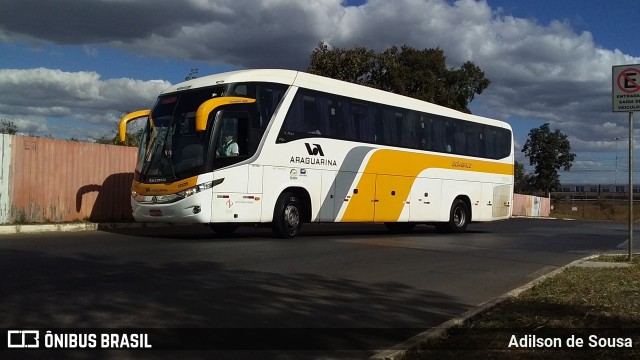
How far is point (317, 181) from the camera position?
15188 mm

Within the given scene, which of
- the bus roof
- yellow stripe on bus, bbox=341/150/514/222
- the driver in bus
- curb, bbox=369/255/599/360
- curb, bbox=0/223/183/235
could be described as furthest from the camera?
yellow stripe on bus, bbox=341/150/514/222

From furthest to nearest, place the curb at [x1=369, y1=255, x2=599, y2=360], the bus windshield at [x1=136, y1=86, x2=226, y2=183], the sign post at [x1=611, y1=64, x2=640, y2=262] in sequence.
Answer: the bus windshield at [x1=136, y1=86, x2=226, y2=183] < the sign post at [x1=611, y1=64, x2=640, y2=262] < the curb at [x1=369, y1=255, x2=599, y2=360]

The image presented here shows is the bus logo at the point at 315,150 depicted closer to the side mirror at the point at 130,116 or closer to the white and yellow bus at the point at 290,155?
the white and yellow bus at the point at 290,155

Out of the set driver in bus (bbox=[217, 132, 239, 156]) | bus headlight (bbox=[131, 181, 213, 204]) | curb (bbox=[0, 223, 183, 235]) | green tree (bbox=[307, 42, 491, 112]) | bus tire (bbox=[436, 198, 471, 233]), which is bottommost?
curb (bbox=[0, 223, 183, 235])

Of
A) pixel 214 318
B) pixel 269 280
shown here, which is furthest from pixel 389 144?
pixel 214 318

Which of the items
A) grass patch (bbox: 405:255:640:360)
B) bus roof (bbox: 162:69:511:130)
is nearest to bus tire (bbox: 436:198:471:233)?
bus roof (bbox: 162:69:511:130)

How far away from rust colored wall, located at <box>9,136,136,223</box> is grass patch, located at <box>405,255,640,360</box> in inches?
518

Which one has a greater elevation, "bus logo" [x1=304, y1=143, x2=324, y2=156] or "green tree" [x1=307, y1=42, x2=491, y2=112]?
"green tree" [x1=307, y1=42, x2=491, y2=112]

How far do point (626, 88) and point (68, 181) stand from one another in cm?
1418

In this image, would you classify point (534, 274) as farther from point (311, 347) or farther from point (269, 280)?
point (311, 347)

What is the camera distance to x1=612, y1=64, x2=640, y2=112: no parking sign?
37.3 ft

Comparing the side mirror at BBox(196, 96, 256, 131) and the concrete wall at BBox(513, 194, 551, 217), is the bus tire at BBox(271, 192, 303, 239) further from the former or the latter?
the concrete wall at BBox(513, 194, 551, 217)

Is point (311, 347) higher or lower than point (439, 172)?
lower

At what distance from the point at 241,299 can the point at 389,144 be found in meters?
11.1
